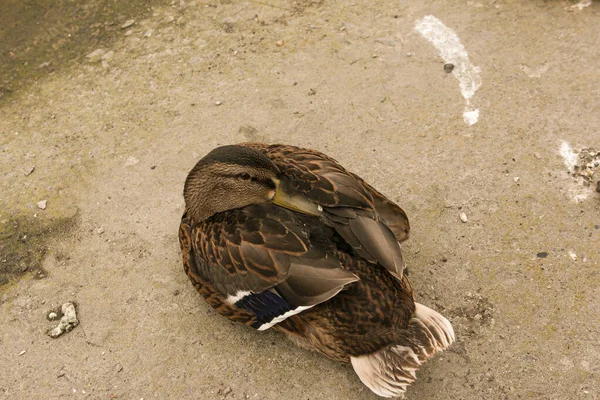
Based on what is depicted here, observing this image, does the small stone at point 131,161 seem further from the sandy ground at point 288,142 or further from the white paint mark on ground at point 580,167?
the white paint mark on ground at point 580,167

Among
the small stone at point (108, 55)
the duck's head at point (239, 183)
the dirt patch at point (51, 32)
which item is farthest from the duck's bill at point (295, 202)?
the dirt patch at point (51, 32)

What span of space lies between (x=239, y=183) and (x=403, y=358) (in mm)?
1220

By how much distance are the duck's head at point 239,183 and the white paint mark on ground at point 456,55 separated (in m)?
1.73

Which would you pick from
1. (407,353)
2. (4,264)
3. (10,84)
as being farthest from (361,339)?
(10,84)

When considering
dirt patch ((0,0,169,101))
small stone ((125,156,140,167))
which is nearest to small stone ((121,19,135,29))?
dirt patch ((0,0,169,101))

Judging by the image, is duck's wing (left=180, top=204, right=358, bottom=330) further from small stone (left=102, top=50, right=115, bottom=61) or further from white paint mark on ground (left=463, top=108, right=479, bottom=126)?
small stone (left=102, top=50, right=115, bottom=61)

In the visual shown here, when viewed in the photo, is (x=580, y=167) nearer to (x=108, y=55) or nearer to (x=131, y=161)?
(x=131, y=161)

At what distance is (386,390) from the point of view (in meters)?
2.68

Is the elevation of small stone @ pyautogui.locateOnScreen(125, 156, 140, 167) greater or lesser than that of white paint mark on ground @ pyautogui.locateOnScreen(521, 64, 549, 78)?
lesser

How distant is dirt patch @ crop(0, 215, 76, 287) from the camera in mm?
3484

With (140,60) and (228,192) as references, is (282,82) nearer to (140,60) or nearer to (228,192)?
(140,60)

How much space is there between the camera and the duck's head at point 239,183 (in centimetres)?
284

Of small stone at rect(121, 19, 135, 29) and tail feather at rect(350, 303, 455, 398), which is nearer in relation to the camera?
tail feather at rect(350, 303, 455, 398)

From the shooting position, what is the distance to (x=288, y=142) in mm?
4008
